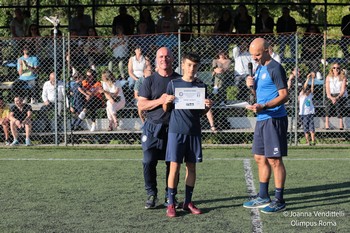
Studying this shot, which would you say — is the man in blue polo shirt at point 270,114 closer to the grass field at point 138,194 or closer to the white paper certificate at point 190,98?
the grass field at point 138,194

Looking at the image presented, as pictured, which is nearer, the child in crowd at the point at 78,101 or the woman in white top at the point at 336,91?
the child in crowd at the point at 78,101

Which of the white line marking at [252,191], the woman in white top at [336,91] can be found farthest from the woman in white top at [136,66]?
the white line marking at [252,191]

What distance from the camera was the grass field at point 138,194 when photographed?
764cm

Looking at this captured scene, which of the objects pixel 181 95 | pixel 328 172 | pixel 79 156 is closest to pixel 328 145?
pixel 328 172

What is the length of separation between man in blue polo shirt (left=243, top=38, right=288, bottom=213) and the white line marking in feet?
0.49

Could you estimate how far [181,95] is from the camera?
25.9 feet

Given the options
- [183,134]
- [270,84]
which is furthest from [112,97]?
[270,84]

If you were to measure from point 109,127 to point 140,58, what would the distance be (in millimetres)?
1751

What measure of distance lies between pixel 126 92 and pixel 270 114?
28.5 feet

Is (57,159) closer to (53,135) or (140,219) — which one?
(53,135)

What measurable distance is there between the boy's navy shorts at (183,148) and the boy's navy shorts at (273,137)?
0.74 m

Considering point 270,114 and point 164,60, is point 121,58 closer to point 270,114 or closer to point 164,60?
point 164,60

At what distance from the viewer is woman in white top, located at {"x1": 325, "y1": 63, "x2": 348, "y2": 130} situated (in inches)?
637

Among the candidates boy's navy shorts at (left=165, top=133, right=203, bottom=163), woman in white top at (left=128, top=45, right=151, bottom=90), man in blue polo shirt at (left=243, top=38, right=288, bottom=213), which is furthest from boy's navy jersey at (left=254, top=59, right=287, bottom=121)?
woman in white top at (left=128, top=45, right=151, bottom=90)
